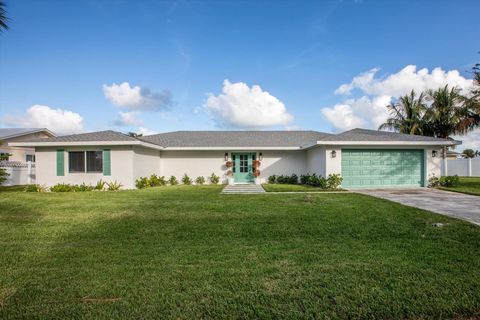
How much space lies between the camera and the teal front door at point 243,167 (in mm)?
17031

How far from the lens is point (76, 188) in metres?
13.4

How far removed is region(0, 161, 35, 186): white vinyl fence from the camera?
1711 cm

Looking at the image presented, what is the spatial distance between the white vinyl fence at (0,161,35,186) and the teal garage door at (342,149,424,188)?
21.1 metres

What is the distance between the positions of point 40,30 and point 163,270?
1414cm

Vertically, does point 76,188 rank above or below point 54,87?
below

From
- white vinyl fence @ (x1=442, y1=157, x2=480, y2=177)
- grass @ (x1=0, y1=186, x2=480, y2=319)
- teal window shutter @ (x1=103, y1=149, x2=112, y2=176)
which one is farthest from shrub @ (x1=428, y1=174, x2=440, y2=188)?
teal window shutter @ (x1=103, y1=149, x2=112, y2=176)

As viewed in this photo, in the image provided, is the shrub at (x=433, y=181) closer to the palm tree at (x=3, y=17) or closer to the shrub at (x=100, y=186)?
the shrub at (x=100, y=186)

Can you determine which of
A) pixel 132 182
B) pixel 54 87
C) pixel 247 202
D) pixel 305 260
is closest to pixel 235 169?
pixel 132 182

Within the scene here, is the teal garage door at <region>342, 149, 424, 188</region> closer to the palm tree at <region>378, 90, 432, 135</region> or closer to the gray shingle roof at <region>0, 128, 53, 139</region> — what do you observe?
the palm tree at <region>378, 90, 432, 135</region>

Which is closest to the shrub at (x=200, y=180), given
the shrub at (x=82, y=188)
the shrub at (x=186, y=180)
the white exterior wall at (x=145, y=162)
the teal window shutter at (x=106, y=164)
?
the shrub at (x=186, y=180)

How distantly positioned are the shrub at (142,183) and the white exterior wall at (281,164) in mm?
7134

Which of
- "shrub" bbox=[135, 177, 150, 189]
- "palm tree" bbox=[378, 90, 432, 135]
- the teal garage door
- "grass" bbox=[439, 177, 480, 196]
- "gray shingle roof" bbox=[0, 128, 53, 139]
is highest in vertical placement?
"palm tree" bbox=[378, 90, 432, 135]

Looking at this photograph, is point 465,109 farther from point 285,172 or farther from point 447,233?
point 447,233

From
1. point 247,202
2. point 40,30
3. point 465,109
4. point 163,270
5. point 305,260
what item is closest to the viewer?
point 163,270
